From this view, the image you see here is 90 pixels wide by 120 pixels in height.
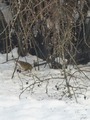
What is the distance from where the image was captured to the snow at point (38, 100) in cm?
491

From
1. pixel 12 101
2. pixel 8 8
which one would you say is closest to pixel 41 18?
pixel 8 8

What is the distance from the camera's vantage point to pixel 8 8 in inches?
280

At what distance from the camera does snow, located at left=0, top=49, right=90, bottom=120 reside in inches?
193

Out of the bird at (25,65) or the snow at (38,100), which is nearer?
the snow at (38,100)

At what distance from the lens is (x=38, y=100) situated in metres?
5.35

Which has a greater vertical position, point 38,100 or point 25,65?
point 38,100

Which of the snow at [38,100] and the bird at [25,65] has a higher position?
the snow at [38,100]

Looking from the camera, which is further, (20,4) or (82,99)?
(20,4)

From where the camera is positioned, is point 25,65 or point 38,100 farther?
point 25,65

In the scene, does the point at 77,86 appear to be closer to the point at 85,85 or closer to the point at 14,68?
the point at 85,85

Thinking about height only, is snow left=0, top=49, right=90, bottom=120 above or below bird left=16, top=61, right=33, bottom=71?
above

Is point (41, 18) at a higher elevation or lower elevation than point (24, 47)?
higher

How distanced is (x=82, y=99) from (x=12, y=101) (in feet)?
3.14

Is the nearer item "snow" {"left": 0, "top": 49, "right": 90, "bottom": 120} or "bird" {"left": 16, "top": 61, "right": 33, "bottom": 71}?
"snow" {"left": 0, "top": 49, "right": 90, "bottom": 120}
